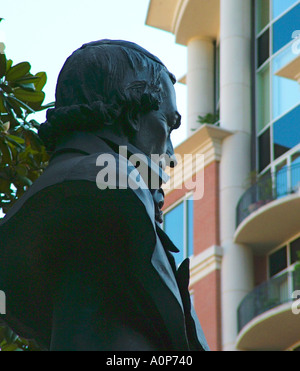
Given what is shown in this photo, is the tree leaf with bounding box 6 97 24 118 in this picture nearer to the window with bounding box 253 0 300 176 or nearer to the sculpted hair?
the sculpted hair

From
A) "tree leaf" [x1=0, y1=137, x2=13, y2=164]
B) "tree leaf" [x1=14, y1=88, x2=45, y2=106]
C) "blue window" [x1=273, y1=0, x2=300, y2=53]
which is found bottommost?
"tree leaf" [x1=0, y1=137, x2=13, y2=164]

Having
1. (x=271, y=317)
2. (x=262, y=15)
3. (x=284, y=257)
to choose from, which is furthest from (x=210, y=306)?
(x=262, y=15)

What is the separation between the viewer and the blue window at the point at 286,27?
1059 inches

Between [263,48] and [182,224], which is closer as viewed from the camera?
[263,48]

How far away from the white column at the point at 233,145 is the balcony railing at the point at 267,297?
456mm

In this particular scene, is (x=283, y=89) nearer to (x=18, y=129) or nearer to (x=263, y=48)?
(x=263, y=48)

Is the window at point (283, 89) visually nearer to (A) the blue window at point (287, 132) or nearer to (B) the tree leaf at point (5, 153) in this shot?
(A) the blue window at point (287, 132)

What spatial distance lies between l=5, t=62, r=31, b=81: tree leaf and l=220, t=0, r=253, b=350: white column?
20.3 meters

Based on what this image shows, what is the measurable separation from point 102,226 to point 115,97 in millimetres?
584

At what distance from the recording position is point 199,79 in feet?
104

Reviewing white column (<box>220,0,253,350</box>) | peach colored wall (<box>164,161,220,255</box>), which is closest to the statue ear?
white column (<box>220,0,253,350</box>)

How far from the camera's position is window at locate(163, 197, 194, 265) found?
1136 inches
